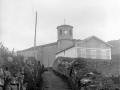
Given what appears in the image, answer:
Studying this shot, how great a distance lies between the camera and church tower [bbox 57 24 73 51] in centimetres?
5066

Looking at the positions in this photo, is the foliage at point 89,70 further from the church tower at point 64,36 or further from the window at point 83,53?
the church tower at point 64,36

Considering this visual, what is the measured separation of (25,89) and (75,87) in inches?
239

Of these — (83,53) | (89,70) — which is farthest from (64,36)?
(89,70)

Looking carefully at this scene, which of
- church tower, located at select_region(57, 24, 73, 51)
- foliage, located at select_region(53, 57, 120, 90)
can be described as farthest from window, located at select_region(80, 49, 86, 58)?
church tower, located at select_region(57, 24, 73, 51)

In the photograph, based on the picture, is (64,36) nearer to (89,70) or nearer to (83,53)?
(83,53)

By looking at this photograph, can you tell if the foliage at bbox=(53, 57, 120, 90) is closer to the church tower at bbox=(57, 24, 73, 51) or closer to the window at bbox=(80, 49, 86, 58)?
the window at bbox=(80, 49, 86, 58)

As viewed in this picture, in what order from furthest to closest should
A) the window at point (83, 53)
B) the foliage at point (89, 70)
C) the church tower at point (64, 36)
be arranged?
the church tower at point (64, 36), the window at point (83, 53), the foliage at point (89, 70)

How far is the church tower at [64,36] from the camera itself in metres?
50.7

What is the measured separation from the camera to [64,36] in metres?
51.0

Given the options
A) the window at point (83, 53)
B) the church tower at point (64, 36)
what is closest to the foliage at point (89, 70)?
the window at point (83, 53)

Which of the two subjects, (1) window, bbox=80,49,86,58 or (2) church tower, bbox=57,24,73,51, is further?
(2) church tower, bbox=57,24,73,51

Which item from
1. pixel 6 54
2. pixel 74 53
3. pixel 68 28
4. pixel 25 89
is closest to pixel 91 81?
pixel 25 89

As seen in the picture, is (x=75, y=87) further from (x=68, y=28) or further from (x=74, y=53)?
(x=68, y=28)

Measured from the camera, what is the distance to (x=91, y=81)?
1579cm
